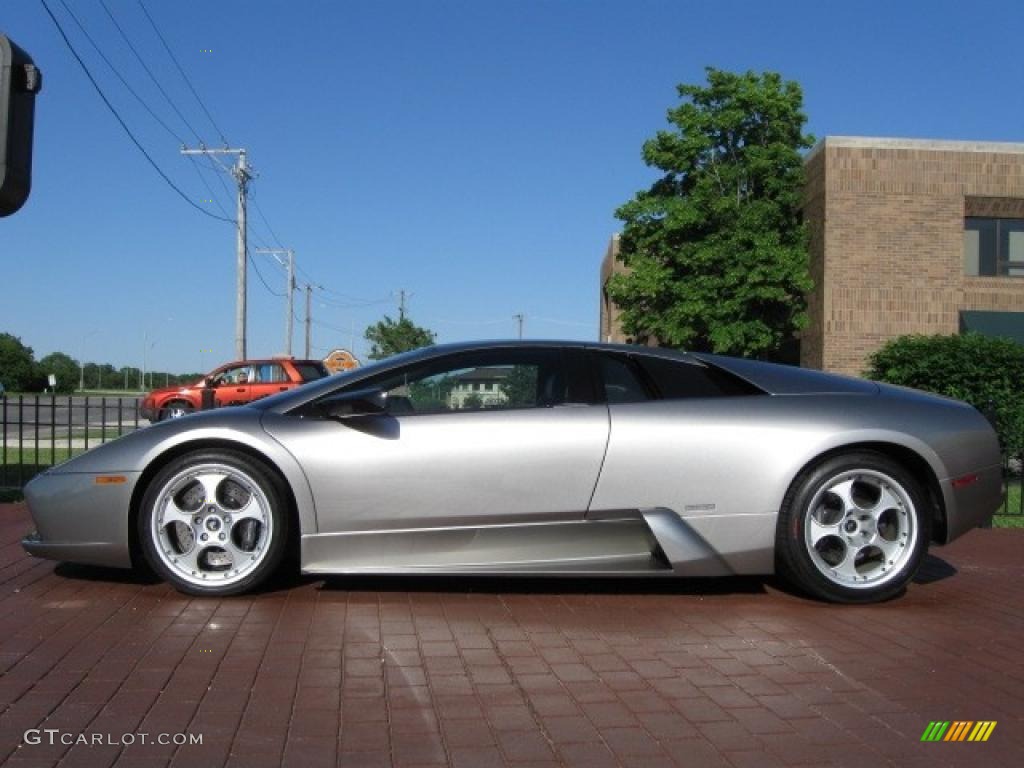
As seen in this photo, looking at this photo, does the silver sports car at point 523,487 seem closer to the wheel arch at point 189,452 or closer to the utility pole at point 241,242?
the wheel arch at point 189,452

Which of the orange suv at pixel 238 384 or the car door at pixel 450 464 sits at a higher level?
the orange suv at pixel 238 384

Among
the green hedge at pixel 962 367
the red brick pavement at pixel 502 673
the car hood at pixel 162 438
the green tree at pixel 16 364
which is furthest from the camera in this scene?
the green tree at pixel 16 364

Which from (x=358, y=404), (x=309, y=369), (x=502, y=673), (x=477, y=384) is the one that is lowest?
(x=502, y=673)

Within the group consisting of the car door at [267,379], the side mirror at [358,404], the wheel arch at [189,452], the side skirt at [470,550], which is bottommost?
the side skirt at [470,550]

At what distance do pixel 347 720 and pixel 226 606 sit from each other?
5.54ft

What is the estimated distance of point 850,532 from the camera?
200 inches

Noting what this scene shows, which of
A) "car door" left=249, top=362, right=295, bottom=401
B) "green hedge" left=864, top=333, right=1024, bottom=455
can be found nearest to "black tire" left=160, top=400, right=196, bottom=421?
"car door" left=249, top=362, right=295, bottom=401

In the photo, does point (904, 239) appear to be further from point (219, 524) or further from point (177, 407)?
point (219, 524)

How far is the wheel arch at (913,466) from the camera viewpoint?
509 centimetres

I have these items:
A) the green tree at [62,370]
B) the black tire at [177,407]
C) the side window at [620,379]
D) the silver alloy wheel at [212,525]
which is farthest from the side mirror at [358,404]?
the green tree at [62,370]

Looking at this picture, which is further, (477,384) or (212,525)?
(477,384)

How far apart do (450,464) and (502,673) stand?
1244 millimetres

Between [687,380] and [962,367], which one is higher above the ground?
[962,367]

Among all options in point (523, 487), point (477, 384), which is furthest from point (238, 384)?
point (523, 487)
